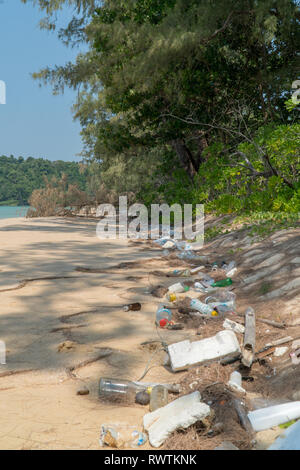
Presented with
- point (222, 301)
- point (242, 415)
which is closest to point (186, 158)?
point (222, 301)

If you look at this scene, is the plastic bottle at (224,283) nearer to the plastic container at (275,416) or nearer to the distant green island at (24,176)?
the plastic container at (275,416)

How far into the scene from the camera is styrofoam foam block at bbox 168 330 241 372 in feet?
7.65

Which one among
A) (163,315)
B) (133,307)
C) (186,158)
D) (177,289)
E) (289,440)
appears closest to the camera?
(289,440)

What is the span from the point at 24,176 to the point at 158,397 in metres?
67.5

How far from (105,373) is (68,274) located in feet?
9.02

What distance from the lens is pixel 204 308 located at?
3.34 metres

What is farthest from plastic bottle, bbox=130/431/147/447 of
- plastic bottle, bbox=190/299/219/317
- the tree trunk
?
the tree trunk

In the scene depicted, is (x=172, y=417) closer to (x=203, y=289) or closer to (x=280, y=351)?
(x=280, y=351)

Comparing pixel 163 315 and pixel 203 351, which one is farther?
pixel 163 315

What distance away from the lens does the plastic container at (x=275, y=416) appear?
168 centimetres

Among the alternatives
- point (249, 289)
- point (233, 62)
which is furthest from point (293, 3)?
point (249, 289)

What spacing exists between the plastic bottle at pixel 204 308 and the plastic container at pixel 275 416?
1468 mm

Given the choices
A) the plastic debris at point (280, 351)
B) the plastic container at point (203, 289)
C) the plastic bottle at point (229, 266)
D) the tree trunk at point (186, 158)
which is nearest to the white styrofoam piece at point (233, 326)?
the plastic debris at point (280, 351)

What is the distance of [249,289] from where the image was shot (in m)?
3.82
